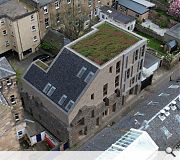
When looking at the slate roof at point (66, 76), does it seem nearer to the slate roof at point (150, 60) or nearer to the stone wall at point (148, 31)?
the slate roof at point (150, 60)

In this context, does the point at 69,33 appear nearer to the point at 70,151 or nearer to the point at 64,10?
the point at 64,10

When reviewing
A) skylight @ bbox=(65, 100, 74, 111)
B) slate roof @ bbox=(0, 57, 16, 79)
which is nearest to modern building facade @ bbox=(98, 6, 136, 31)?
skylight @ bbox=(65, 100, 74, 111)

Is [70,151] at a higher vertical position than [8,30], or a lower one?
lower

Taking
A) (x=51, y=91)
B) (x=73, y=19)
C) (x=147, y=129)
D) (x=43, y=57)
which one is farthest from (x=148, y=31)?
(x=147, y=129)

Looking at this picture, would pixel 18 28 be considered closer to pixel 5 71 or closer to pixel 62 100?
pixel 62 100

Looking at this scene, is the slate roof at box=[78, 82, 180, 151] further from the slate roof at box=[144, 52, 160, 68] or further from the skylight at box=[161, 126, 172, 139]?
the slate roof at box=[144, 52, 160, 68]

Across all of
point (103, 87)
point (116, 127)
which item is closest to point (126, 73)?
point (103, 87)

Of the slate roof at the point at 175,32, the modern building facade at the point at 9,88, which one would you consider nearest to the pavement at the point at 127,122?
A: the modern building facade at the point at 9,88
